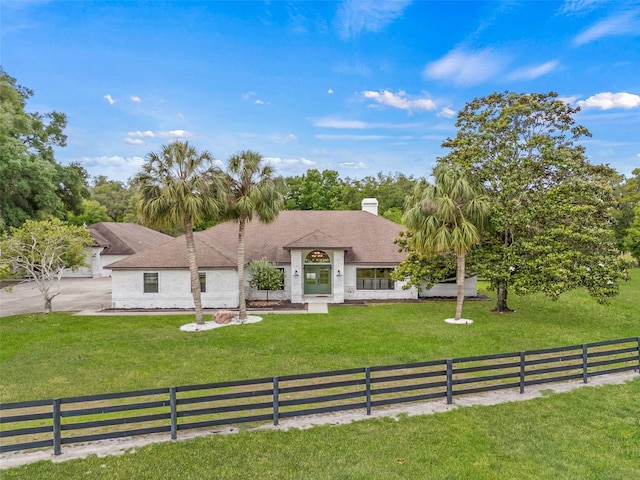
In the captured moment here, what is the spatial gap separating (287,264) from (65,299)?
48.0ft

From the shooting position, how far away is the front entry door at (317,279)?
2447 centimetres

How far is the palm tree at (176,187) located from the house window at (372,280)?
1117 cm

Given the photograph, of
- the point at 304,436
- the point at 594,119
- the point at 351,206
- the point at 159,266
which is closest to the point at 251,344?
the point at 304,436

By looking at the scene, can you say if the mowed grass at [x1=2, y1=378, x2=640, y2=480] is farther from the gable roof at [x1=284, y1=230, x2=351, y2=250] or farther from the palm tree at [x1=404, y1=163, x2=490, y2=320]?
the gable roof at [x1=284, y1=230, x2=351, y2=250]

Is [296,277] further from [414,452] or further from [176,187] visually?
[414,452]

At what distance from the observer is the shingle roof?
22178 millimetres

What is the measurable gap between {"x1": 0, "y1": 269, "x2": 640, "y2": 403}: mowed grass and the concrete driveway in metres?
2.40

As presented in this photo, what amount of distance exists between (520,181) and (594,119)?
5489 millimetres

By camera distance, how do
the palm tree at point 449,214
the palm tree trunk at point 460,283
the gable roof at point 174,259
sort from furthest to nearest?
1. the gable roof at point 174,259
2. the palm tree trunk at point 460,283
3. the palm tree at point 449,214

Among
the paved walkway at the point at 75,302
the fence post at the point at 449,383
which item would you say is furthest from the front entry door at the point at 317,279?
the fence post at the point at 449,383

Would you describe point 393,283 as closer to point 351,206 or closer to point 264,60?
point 264,60

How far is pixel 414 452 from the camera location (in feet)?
22.5

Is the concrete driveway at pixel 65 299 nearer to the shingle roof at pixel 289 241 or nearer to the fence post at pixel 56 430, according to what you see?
the shingle roof at pixel 289 241

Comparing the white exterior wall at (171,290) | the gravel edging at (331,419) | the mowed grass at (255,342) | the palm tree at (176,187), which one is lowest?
the gravel edging at (331,419)
